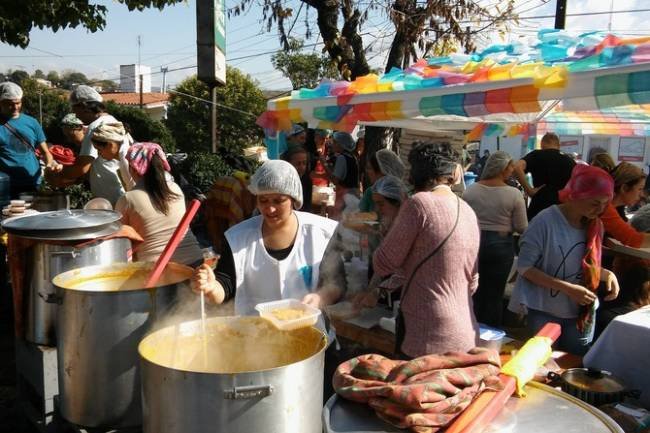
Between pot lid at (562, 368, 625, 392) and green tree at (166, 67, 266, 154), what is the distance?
28011 mm

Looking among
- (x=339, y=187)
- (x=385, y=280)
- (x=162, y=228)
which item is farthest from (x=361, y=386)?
(x=339, y=187)

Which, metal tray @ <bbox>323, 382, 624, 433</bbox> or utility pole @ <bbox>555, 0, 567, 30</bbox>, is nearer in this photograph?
metal tray @ <bbox>323, 382, 624, 433</bbox>

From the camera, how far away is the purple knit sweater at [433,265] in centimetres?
231

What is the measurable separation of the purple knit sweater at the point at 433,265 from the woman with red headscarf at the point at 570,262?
2.95ft

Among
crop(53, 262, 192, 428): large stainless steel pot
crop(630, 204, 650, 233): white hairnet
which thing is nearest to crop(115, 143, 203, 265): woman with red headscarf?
crop(53, 262, 192, 428): large stainless steel pot

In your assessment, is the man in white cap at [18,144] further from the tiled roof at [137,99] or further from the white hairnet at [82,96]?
the tiled roof at [137,99]

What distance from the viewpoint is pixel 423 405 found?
46.6 inches

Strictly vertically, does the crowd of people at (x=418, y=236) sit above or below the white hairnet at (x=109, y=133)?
below

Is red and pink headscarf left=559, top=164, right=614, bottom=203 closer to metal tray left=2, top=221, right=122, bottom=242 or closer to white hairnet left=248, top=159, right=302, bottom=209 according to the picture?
white hairnet left=248, top=159, right=302, bottom=209

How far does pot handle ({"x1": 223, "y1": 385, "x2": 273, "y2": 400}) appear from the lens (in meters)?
1.49

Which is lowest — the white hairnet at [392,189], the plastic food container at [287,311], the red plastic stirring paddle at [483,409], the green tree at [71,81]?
the plastic food container at [287,311]

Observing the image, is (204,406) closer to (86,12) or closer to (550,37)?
(550,37)

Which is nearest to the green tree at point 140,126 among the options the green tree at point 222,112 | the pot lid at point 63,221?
the green tree at point 222,112

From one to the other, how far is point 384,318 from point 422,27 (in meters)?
6.09
